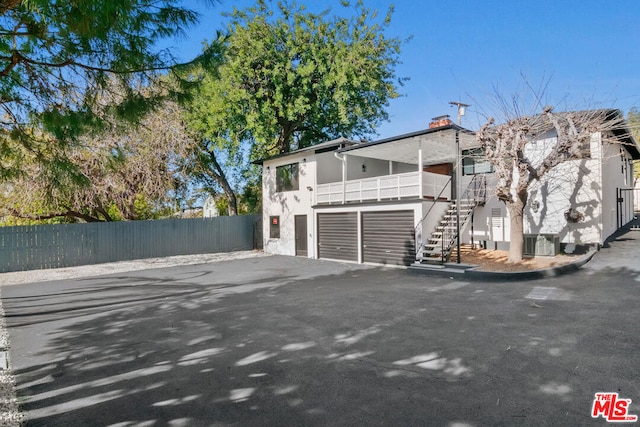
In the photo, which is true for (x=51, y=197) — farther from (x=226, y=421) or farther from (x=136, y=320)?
(x=226, y=421)

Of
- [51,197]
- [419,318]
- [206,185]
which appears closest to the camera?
[51,197]

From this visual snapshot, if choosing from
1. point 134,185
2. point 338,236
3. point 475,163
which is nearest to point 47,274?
point 134,185

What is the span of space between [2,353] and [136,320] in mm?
1797

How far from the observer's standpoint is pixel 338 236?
1482 centimetres

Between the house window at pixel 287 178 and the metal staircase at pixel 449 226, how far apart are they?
7379 millimetres

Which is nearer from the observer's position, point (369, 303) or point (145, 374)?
point (145, 374)

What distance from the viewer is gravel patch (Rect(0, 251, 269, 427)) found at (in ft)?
10.5

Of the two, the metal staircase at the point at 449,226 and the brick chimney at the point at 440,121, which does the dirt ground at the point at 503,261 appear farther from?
the brick chimney at the point at 440,121

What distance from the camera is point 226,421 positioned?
2.92m

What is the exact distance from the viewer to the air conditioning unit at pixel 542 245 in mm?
11031

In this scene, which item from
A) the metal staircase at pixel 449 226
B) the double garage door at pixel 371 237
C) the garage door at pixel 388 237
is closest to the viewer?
the metal staircase at pixel 449 226

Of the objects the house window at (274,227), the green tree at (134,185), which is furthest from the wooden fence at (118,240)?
the house window at (274,227)

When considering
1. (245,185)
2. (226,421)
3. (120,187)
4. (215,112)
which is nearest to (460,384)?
(226,421)

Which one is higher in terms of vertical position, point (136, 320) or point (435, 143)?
point (435, 143)
